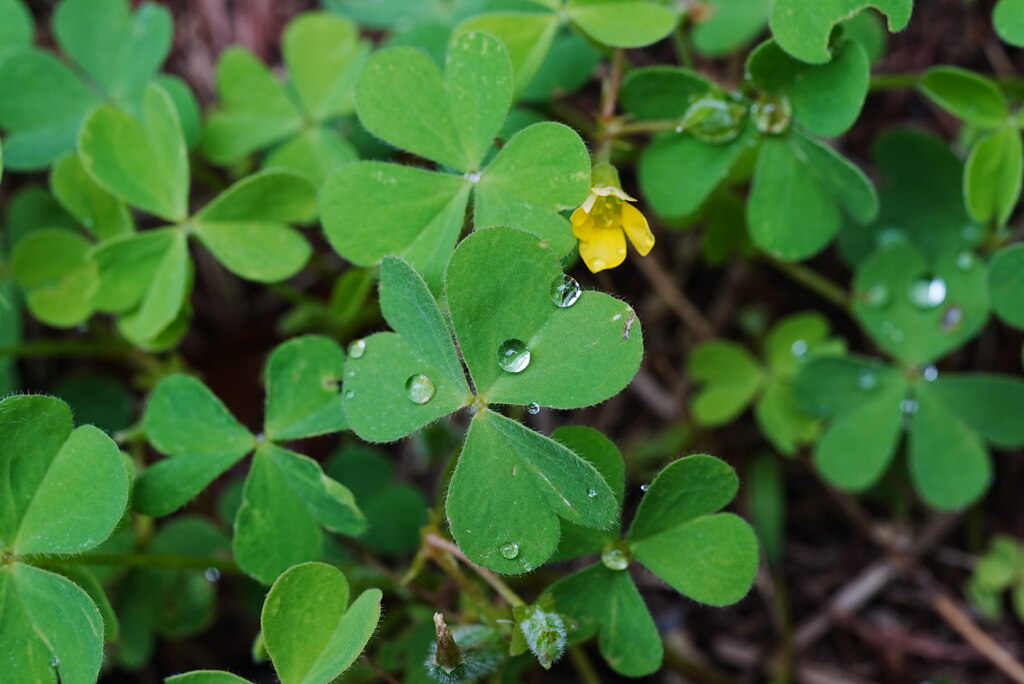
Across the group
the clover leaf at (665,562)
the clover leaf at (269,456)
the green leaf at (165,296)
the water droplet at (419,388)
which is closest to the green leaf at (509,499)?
the water droplet at (419,388)

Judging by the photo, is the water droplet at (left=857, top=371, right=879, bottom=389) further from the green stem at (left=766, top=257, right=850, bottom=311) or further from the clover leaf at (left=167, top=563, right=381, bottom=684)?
the clover leaf at (left=167, top=563, right=381, bottom=684)

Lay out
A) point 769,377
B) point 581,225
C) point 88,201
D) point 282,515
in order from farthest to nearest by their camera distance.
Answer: point 769,377 < point 88,201 < point 282,515 < point 581,225

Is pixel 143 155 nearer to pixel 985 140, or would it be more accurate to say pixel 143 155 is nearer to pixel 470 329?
pixel 470 329

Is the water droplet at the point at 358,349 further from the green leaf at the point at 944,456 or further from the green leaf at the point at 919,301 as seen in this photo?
the green leaf at the point at 944,456

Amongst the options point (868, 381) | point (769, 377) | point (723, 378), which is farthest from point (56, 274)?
point (868, 381)

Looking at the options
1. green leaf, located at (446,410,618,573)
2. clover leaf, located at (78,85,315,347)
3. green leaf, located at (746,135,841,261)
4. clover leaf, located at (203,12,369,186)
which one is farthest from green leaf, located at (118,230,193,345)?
green leaf, located at (746,135,841,261)

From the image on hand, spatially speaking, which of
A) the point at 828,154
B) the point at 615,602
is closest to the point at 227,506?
the point at 615,602

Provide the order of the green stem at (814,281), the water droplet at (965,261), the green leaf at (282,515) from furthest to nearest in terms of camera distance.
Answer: the green stem at (814,281) → the water droplet at (965,261) → the green leaf at (282,515)
